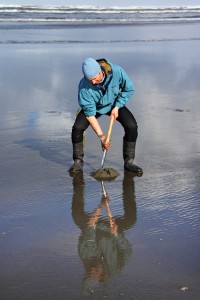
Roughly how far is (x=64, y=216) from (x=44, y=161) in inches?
72.5

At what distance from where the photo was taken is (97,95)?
6137 millimetres

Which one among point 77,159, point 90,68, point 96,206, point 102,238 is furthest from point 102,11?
point 102,238

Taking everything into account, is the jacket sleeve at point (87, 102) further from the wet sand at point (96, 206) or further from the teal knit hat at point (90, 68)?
the wet sand at point (96, 206)

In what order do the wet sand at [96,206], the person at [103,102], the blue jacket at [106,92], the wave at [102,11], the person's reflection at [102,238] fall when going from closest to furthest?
the wet sand at [96,206]
the person's reflection at [102,238]
the person at [103,102]
the blue jacket at [106,92]
the wave at [102,11]

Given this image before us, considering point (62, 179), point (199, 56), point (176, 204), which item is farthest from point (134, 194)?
point (199, 56)

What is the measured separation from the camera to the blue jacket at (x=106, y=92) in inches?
238

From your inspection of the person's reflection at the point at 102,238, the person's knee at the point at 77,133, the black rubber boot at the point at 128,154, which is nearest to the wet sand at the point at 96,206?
the person's reflection at the point at 102,238

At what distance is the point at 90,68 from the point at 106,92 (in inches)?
20.7

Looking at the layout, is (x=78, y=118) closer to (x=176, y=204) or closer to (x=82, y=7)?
(x=176, y=204)

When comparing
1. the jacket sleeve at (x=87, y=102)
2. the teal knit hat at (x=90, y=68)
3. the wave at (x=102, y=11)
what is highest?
the teal knit hat at (x=90, y=68)

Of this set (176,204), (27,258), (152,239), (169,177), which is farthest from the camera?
(169,177)

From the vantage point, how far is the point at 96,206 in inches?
211

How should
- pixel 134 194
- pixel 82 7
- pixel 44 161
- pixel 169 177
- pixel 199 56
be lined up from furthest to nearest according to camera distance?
pixel 82 7 < pixel 199 56 < pixel 44 161 < pixel 169 177 < pixel 134 194

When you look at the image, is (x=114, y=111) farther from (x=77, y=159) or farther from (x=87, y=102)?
(x=77, y=159)
